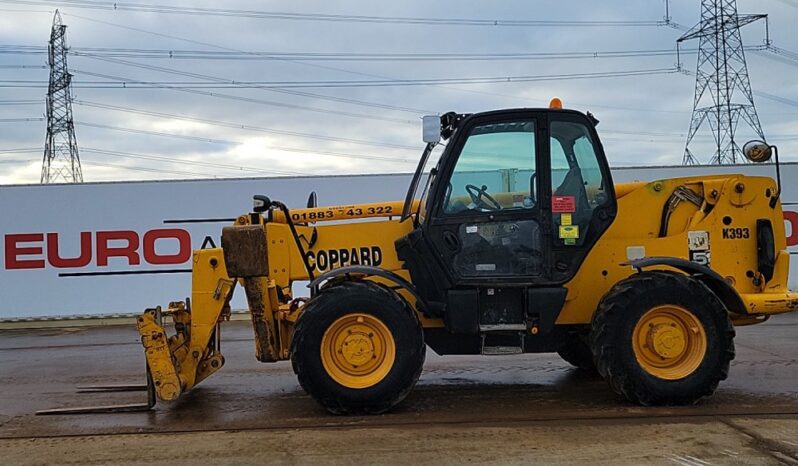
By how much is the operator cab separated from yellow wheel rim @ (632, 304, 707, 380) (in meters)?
0.72

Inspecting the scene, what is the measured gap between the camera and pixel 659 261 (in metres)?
6.12

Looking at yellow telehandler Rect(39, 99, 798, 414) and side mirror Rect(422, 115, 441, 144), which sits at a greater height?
side mirror Rect(422, 115, 441, 144)

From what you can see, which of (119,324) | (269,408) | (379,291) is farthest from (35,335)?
(379,291)

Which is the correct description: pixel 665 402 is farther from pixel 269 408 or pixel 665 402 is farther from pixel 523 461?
pixel 269 408

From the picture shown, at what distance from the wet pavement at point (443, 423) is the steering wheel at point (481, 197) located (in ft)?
5.51

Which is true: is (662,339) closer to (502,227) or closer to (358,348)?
(502,227)

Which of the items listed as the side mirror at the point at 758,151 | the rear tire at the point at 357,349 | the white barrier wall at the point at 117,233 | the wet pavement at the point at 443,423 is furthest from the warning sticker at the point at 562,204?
the white barrier wall at the point at 117,233

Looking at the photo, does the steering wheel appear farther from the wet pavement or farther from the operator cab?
the wet pavement

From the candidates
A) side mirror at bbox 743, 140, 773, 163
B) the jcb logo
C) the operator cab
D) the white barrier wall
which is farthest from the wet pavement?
the white barrier wall

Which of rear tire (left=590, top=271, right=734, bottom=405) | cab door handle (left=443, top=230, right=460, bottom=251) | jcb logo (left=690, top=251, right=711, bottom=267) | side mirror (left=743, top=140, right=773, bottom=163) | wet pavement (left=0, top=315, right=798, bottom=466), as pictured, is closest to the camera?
wet pavement (left=0, top=315, right=798, bottom=466)

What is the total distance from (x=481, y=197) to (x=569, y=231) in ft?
2.56

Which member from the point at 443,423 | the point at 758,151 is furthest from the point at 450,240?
the point at 758,151

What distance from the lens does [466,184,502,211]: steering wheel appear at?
6.09 meters

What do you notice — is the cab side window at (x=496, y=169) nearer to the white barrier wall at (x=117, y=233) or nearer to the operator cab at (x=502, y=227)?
the operator cab at (x=502, y=227)
